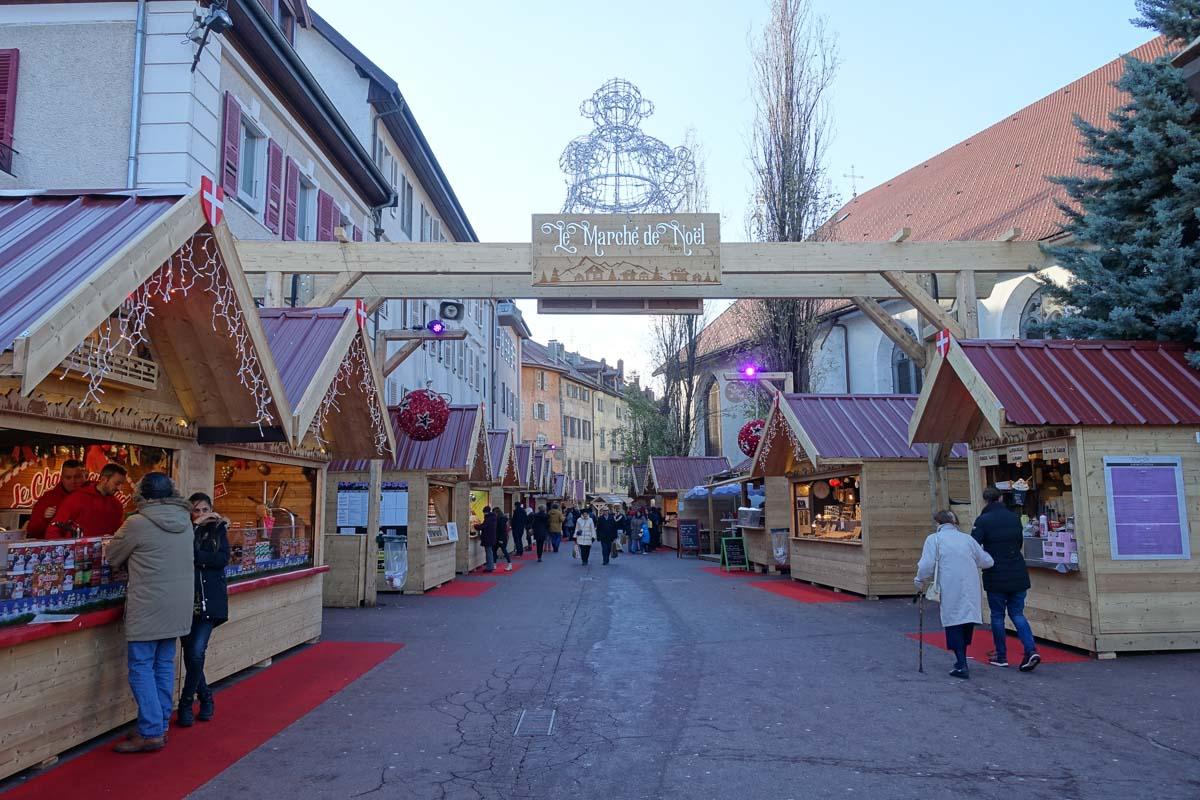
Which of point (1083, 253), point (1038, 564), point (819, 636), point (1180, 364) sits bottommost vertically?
point (819, 636)

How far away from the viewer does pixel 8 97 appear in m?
12.5

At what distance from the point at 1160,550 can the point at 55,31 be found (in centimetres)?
1555

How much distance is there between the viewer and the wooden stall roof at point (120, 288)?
4.96 metres

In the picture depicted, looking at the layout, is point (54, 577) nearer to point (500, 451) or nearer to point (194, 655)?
point (194, 655)

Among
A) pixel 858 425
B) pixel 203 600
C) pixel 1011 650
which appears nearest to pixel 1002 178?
pixel 858 425

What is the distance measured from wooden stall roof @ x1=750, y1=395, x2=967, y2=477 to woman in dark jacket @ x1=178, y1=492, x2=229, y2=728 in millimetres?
11588

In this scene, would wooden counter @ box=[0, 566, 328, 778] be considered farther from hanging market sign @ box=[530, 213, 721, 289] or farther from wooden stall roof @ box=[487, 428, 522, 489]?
wooden stall roof @ box=[487, 428, 522, 489]

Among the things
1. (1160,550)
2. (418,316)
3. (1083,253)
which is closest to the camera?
(1160,550)

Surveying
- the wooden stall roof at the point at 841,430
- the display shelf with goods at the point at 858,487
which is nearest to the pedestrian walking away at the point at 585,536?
the wooden stall roof at the point at 841,430

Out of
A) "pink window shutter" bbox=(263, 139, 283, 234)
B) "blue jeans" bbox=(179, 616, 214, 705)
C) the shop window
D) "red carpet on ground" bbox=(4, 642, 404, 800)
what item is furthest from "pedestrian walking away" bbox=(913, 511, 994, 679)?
the shop window

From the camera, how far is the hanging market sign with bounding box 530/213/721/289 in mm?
12898

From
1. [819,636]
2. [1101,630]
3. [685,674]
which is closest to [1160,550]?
[1101,630]

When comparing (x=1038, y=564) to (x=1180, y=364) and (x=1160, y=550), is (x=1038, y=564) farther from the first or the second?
(x=1180, y=364)

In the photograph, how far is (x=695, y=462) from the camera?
39.3m
